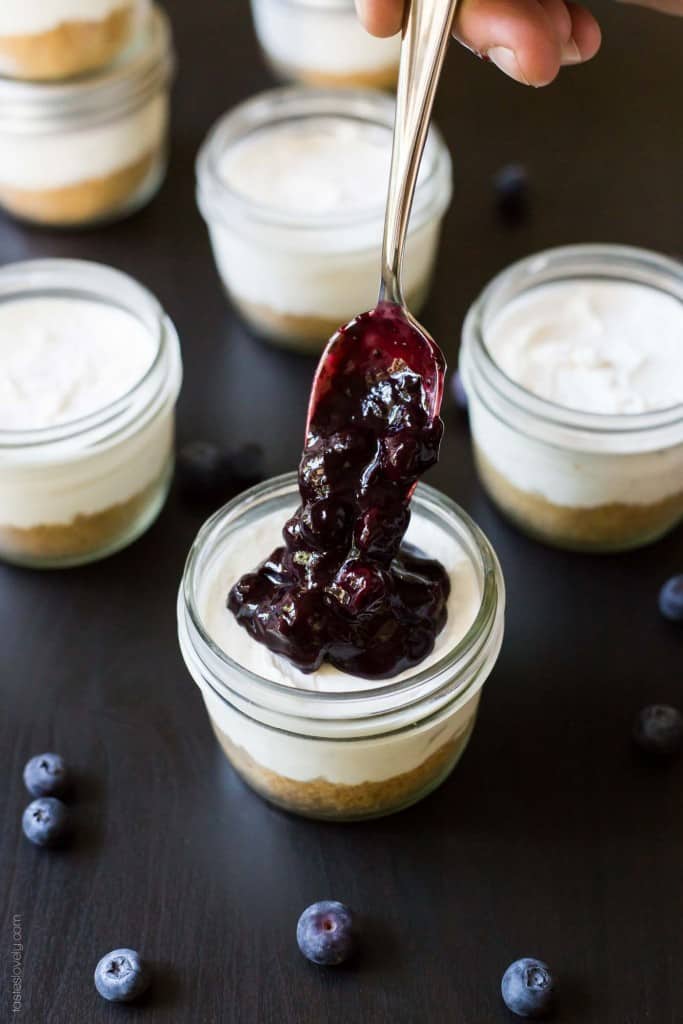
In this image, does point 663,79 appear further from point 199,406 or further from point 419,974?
point 419,974

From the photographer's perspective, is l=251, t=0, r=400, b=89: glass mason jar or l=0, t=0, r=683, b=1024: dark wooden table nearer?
l=0, t=0, r=683, b=1024: dark wooden table

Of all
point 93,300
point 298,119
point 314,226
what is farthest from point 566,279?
point 93,300

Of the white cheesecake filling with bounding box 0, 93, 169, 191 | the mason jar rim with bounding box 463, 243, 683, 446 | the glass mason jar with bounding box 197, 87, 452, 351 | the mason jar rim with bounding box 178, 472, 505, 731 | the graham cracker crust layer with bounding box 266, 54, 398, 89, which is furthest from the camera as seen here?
the graham cracker crust layer with bounding box 266, 54, 398, 89

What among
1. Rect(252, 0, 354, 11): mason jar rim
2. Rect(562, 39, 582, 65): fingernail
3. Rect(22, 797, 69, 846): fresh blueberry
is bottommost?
Rect(22, 797, 69, 846): fresh blueberry

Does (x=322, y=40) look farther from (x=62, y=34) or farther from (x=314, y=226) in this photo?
(x=314, y=226)

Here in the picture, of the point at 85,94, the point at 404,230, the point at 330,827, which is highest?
the point at 404,230

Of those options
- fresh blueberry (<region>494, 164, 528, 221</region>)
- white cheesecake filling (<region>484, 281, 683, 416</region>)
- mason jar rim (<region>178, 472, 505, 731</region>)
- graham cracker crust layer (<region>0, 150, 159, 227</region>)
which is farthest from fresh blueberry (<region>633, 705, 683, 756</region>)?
graham cracker crust layer (<region>0, 150, 159, 227</region>)

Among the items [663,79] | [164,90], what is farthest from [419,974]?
[663,79]

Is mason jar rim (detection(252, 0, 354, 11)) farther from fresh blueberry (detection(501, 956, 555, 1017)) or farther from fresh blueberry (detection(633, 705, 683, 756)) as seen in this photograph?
fresh blueberry (detection(501, 956, 555, 1017))
